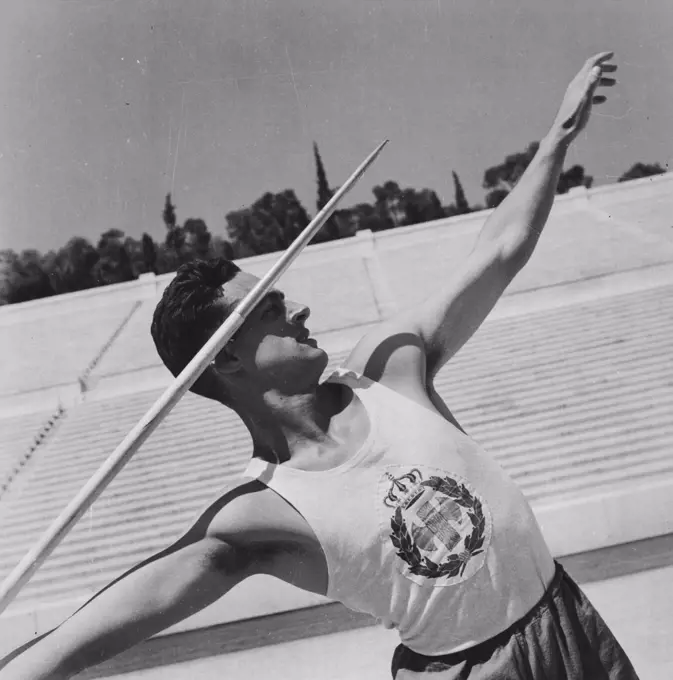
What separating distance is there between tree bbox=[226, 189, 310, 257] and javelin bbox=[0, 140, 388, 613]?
1740 cm

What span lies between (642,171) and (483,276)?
19.0 m

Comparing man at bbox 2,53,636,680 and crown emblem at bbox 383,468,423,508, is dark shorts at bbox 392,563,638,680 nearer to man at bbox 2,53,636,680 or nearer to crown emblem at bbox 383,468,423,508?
man at bbox 2,53,636,680

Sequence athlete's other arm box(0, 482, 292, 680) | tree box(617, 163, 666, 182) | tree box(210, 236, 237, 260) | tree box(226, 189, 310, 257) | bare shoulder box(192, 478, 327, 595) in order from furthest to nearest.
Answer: tree box(226, 189, 310, 257)
tree box(617, 163, 666, 182)
tree box(210, 236, 237, 260)
bare shoulder box(192, 478, 327, 595)
athlete's other arm box(0, 482, 292, 680)

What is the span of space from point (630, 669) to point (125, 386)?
433 inches

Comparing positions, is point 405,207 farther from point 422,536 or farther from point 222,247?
point 422,536

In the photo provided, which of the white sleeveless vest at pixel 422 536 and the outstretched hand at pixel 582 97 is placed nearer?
the white sleeveless vest at pixel 422 536

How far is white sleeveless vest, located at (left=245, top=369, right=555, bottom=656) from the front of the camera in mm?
1076

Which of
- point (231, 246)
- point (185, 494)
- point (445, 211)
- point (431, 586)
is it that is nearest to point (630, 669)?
point (431, 586)

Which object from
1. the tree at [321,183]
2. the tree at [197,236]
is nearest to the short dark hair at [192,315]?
the tree at [197,236]

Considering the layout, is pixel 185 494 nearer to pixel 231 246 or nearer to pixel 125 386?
pixel 125 386

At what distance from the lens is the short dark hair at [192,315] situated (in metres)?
1.21

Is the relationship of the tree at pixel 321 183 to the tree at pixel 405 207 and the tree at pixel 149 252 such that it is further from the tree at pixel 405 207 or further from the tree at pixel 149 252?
the tree at pixel 149 252

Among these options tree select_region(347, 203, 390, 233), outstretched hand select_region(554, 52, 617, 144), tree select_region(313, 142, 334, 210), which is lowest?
tree select_region(347, 203, 390, 233)

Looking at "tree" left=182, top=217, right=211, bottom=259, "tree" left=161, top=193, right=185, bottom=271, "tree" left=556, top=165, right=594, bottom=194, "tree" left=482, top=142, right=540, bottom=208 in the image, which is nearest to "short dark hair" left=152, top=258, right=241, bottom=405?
"tree" left=482, top=142, right=540, bottom=208
